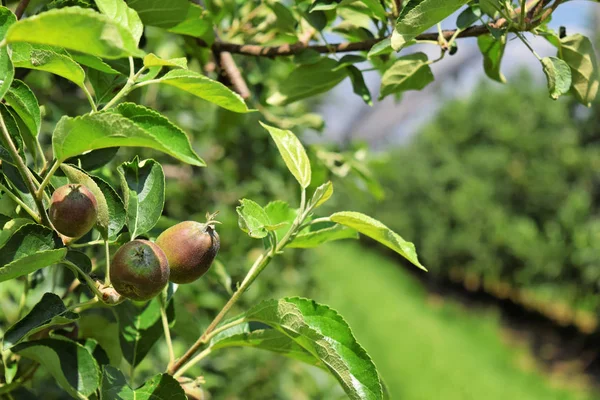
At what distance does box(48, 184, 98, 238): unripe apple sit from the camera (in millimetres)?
449

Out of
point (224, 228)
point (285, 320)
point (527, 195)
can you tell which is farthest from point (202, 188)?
point (527, 195)

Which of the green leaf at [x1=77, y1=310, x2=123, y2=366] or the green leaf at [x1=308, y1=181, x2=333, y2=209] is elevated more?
the green leaf at [x1=308, y1=181, x2=333, y2=209]

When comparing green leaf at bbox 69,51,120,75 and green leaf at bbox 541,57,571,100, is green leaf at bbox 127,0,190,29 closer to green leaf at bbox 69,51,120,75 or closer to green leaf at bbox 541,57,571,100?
green leaf at bbox 69,51,120,75

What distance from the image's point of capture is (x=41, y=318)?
491 millimetres

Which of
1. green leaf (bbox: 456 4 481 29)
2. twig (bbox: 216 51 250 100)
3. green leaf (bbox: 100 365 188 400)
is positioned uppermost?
green leaf (bbox: 456 4 481 29)

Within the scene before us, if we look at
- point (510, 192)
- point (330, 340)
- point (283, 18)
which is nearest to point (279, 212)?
point (330, 340)

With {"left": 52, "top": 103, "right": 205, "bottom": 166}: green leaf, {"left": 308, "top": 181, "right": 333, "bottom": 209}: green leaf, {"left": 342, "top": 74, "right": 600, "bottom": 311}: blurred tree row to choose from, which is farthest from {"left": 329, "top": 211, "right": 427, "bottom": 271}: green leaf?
{"left": 342, "top": 74, "right": 600, "bottom": 311}: blurred tree row

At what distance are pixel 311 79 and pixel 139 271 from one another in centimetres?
47

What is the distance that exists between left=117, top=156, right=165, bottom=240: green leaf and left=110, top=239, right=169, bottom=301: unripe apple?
0.06m

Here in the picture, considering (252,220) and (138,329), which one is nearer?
(252,220)

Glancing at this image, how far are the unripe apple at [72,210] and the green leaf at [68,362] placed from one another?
0.47 feet

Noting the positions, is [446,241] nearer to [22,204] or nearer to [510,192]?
[510,192]

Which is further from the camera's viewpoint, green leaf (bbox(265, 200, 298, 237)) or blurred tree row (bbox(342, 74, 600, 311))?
blurred tree row (bbox(342, 74, 600, 311))

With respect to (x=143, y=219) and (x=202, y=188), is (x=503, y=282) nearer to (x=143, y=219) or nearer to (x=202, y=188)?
(x=202, y=188)
